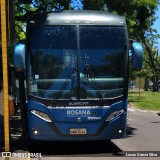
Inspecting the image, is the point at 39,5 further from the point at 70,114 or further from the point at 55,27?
the point at 70,114

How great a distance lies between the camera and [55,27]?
10.3 m

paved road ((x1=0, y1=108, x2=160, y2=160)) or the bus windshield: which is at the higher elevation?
the bus windshield

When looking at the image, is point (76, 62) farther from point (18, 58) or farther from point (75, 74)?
point (18, 58)

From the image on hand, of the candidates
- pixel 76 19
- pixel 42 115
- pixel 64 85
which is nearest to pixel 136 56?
pixel 76 19

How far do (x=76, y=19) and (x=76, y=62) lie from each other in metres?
1.09

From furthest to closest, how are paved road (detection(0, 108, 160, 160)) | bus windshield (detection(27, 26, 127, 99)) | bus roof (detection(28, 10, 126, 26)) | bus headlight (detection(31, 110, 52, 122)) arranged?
bus roof (detection(28, 10, 126, 26)) → paved road (detection(0, 108, 160, 160)) → bus windshield (detection(27, 26, 127, 99)) → bus headlight (detection(31, 110, 52, 122))

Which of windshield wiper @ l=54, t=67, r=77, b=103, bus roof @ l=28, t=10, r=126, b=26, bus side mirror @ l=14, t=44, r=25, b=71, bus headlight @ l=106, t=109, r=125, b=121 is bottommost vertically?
bus headlight @ l=106, t=109, r=125, b=121

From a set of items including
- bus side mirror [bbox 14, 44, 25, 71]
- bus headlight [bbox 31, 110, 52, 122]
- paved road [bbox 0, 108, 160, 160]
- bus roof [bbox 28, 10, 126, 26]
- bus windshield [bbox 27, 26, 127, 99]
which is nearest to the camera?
bus side mirror [bbox 14, 44, 25, 71]

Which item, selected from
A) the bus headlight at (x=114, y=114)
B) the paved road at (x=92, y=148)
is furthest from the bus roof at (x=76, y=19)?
the paved road at (x=92, y=148)

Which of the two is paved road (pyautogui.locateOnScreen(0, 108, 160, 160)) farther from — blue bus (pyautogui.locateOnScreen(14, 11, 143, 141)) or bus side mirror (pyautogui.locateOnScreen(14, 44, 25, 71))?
bus side mirror (pyautogui.locateOnScreen(14, 44, 25, 71))

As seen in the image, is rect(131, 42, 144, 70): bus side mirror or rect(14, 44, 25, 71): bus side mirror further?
rect(131, 42, 144, 70): bus side mirror

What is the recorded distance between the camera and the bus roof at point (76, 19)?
1031 cm

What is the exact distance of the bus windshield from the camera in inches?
392

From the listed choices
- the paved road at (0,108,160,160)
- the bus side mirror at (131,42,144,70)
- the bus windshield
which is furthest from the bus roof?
the paved road at (0,108,160,160)
